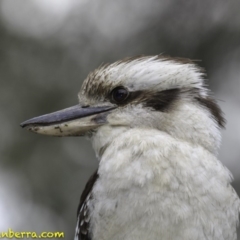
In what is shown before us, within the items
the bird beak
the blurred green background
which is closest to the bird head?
the bird beak

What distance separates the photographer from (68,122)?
10.6 feet

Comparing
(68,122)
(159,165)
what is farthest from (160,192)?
(68,122)

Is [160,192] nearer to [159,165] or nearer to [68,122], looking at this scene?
[159,165]

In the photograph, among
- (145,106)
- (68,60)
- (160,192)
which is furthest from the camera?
(68,60)

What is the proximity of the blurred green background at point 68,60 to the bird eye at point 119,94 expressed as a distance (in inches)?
174

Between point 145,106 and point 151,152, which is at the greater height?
point 145,106

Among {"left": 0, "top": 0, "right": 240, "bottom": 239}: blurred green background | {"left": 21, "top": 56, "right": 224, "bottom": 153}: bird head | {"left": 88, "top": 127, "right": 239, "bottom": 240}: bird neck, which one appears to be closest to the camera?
{"left": 88, "top": 127, "right": 239, "bottom": 240}: bird neck

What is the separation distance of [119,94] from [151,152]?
35 centimetres

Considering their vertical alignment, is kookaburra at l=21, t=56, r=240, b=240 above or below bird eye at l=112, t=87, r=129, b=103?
below

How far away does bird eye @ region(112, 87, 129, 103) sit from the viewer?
3193 millimetres

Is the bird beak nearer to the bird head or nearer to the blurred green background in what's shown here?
the bird head

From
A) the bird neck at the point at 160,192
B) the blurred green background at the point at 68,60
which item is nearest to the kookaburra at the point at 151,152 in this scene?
the bird neck at the point at 160,192

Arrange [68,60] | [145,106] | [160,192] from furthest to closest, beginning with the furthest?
[68,60]
[145,106]
[160,192]

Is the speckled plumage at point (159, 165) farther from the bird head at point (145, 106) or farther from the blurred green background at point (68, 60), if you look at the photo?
the blurred green background at point (68, 60)
